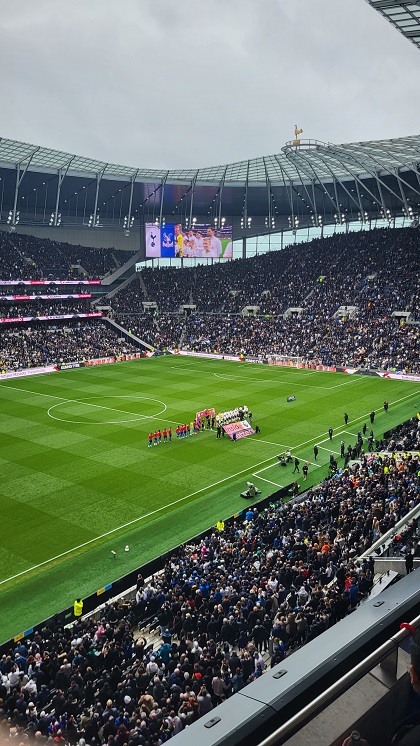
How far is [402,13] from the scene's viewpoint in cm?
1905

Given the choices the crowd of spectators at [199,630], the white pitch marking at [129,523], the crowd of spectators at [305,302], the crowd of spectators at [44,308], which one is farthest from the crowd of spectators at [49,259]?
the crowd of spectators at [199,630]

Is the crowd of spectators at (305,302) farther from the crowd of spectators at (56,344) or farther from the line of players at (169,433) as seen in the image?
the line of players at (169,433)

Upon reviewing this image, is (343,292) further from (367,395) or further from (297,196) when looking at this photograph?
(367,395)

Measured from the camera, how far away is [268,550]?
1978 centimetres

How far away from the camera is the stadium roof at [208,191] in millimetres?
76125

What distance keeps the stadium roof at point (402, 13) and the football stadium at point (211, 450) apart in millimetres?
129

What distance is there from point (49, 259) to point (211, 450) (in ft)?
198

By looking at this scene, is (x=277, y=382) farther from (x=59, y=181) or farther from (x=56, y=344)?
(x=59, y=181)

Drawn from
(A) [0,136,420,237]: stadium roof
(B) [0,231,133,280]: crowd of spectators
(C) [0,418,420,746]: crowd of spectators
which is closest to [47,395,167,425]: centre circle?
(C) [0,418,420,746]: crowd of spectators

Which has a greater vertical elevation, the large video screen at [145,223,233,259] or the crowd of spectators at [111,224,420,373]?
the large video screen at [145,223,233,259]

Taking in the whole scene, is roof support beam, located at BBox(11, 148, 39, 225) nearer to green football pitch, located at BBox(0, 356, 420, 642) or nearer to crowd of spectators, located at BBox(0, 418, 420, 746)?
green football pitch, located at BBox(0, 356, 420, 642)

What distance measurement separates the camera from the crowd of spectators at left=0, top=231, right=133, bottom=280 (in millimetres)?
80375

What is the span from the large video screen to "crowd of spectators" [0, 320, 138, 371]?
51.8ft

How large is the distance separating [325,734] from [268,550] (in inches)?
663
